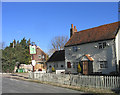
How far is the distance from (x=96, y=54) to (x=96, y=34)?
3899 mm

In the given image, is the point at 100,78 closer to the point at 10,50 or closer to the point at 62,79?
the point at 62,79

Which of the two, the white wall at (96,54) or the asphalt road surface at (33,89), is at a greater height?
the white wall at (96,54)

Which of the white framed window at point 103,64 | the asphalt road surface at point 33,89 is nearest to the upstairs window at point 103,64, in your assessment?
the white framed window at point 103,64

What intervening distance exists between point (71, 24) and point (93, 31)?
6.53m

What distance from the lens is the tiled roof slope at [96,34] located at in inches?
1034

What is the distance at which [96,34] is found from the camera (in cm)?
2877

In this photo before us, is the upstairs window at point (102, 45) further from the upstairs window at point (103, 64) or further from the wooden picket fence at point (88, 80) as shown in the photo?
the wooden picket fence at point (88, 80)

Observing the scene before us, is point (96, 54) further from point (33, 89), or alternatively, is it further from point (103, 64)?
point (33, 89)

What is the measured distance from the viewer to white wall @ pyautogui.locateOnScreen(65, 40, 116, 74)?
24894 mm

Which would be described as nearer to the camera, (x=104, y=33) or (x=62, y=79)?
(x=62, y=79)

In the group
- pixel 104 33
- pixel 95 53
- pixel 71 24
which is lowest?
pixel 95 53

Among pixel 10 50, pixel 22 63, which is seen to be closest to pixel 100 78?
pixel 10 50

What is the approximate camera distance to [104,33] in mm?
27344

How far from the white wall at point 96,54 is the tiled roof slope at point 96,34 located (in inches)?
34.7
